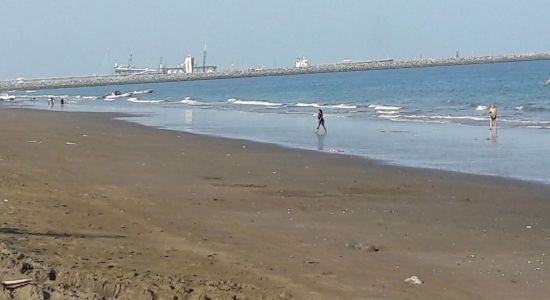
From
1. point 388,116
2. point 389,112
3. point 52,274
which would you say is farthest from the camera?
point 389,112

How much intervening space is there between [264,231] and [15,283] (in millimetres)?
4284

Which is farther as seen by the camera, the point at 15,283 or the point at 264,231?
the point at 264,231

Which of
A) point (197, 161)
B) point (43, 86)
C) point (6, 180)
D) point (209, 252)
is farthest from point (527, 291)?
point (43, 86)

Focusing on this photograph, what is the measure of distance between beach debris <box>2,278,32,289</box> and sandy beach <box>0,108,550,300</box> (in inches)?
4.1

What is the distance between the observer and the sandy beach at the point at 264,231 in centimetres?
700

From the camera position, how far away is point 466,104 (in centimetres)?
5047

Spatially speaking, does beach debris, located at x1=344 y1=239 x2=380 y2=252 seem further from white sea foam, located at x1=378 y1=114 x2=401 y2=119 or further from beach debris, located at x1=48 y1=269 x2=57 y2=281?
white sea foam, located at x1=378 y1=114 x2=401 y2=119

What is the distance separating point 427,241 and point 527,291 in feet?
7.74

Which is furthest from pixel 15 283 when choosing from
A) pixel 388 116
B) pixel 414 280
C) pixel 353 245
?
pixel 388 116

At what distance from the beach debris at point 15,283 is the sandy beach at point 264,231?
10 cm

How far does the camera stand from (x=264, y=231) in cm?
995

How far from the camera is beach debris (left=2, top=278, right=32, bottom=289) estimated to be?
5900mm

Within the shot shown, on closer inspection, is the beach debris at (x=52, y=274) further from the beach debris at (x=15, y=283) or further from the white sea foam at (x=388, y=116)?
the white sea foam at (x=388, y=116)

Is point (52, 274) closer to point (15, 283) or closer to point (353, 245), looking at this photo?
point (15, 283)
